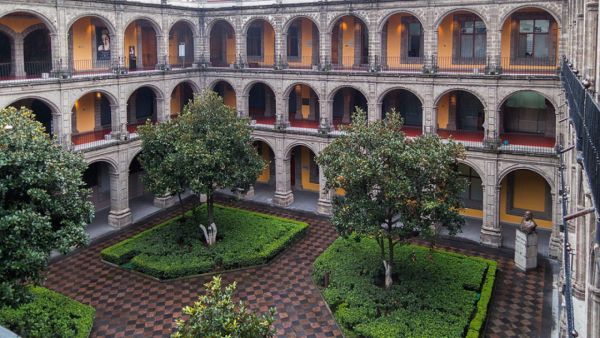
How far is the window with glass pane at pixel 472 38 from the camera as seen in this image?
92.9 feet

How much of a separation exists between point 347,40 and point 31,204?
22.2 m

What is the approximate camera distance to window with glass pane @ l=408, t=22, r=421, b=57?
3022 centimetres

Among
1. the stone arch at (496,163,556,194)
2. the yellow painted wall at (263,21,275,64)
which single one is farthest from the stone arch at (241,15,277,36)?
the stone arch at (496,163,556,194)

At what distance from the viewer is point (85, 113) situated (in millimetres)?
30516

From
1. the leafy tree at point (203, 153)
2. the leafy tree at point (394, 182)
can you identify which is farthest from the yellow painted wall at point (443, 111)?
the leafy tree at point (203, 153)

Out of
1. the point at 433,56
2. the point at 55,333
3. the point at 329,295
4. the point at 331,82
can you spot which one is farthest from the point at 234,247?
the point at 433,56

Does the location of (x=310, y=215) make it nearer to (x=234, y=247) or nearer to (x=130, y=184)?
(x=234, y=247)

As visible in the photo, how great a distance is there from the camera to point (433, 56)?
2750 centimetres

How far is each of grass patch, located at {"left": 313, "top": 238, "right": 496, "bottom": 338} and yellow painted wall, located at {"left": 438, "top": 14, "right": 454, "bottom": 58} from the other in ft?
37.2

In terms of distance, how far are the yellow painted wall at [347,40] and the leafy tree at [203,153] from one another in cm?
985

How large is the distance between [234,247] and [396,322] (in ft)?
30.5

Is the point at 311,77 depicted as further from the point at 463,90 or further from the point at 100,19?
the point at 100,19

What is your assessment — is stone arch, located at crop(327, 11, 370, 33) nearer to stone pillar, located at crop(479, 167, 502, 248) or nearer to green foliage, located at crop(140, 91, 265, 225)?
green foliage, located at crop(140, 91, 265, 225)

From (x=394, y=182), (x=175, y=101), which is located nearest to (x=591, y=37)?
(x=394, y=182)
